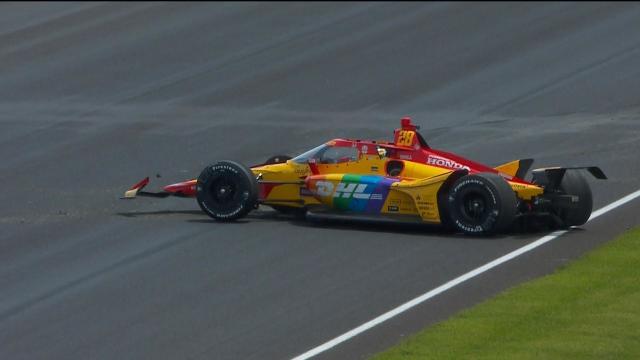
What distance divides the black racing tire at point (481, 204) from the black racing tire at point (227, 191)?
9.15 ft

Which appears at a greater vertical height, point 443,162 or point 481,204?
point 443,162

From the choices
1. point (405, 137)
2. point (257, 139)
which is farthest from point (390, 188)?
point (257, 139)

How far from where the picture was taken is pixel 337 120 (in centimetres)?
2803

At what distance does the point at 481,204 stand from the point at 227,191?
141 inches

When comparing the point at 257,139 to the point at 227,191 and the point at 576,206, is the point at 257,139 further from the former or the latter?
the point at 576,206

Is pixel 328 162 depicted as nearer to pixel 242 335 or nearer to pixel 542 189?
pixel 542 189

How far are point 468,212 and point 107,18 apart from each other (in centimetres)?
2120

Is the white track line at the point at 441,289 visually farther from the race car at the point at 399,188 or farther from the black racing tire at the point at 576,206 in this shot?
the race car at the point at 399,188

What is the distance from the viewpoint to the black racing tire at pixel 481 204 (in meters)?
18.3

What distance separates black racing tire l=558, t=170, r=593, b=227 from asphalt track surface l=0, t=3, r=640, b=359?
304mm

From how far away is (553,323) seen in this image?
14.3 metres

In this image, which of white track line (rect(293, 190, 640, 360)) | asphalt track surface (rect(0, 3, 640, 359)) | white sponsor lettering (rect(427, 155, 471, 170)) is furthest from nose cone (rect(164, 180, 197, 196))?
white track line (rect(293, 190, 640, 360))

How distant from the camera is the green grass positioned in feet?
44.0

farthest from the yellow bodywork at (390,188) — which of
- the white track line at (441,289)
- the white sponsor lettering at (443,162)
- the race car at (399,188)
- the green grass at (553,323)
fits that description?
the green grass at (553,323)
